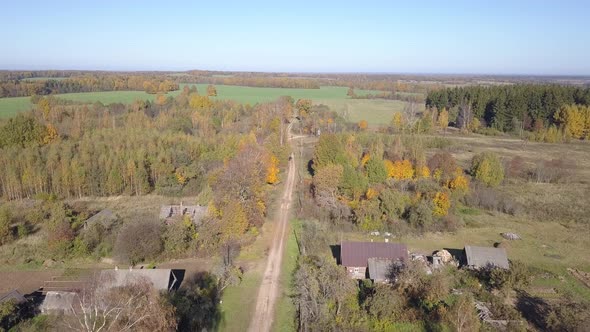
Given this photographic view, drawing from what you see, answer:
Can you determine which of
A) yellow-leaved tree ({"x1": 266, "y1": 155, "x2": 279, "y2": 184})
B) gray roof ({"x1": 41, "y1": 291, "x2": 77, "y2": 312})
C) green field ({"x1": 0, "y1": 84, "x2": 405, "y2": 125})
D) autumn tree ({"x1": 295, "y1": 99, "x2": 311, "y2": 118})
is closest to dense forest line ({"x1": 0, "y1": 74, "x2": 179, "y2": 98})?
green field ({"x1": 0, "y1": 84, "x2": 405, "y2": 125})

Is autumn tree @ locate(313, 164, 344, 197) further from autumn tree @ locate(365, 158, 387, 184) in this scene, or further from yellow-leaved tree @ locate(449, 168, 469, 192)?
yellow-leaved tree @ locate(449, 168, 469, 192)

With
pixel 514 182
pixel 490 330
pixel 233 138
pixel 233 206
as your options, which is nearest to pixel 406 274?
pixel 490 330

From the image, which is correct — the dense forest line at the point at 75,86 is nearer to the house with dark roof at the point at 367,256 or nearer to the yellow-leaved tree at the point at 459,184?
the yellow-leaved tree at the point at 459,184

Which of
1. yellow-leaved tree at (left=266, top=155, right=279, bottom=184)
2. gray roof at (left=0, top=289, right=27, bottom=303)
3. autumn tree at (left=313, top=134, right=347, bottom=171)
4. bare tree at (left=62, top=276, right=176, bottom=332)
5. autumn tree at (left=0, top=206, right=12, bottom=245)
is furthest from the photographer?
yellow-leaved tree at (left=266, top=155, right=279, bottom=184)

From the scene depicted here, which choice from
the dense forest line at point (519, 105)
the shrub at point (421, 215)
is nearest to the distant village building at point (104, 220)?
the shrub at point (421, 215)

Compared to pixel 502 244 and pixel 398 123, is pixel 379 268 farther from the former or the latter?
pixel 398 123

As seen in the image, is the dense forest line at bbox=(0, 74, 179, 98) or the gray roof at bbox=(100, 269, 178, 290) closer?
the gray roof at bbox=(100, 269, 178, 290)

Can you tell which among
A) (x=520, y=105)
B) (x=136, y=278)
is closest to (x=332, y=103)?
(x=520, y=105)
